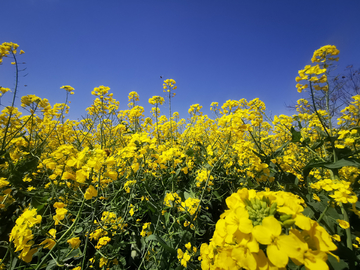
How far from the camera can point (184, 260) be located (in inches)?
45.6

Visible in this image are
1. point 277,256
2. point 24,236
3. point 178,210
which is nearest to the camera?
point 277,256

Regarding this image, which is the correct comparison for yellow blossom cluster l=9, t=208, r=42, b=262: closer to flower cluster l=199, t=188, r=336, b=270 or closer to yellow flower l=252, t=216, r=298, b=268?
flower cluster l=199, t=188, r=336, b=270

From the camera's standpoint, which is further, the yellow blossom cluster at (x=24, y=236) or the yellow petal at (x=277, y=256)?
the yellow blossom cluster at (x=24, y=236)

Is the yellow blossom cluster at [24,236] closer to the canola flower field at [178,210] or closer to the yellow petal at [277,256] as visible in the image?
the canola flower field at [178,210]

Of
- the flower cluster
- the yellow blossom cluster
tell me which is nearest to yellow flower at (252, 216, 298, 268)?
the flower cluster

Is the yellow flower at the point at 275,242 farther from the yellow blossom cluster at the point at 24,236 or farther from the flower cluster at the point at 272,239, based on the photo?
the yellow blossom cluster at the point at 24,236

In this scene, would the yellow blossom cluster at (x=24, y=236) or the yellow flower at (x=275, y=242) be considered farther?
the yellow blossom cluster at (x=24, y=236)

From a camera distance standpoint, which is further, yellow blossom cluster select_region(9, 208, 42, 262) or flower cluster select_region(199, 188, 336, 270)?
yellow blossom cluster select_region(9, 208, 42, 262)

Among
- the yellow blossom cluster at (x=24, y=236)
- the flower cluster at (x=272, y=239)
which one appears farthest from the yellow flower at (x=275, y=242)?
the yellow blossom cluster at (x=24, y=236)

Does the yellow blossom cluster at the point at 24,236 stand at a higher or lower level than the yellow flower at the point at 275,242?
lower

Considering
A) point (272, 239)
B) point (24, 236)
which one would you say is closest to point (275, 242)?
point (272, 239)

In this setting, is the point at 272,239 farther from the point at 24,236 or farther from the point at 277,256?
the point at 24,236

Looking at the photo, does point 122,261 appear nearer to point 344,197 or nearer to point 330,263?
point 330,263

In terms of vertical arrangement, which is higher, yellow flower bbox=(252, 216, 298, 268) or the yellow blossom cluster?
yellow flower bbox=(252, 216, 298, 268)
